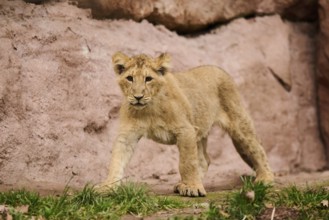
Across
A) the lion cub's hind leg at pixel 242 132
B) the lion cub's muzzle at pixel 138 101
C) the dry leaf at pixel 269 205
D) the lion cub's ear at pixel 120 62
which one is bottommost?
the dry leaf at pixel 269 205

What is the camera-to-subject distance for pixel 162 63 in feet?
26.0

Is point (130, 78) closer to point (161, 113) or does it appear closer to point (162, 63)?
point (162, 63)

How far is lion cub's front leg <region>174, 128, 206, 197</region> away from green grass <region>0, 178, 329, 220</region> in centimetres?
51

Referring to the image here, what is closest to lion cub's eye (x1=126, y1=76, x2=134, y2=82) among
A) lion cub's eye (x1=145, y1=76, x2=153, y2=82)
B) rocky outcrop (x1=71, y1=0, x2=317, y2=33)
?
lion cub's eye (x1=145, y1=76, x2=153, y2=82)

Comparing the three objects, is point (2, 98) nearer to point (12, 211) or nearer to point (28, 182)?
point (28, 182)

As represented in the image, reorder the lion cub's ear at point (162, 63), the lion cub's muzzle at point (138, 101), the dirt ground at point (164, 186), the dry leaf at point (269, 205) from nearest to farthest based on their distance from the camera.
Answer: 1. the dry leaf at point (269, 205)
2. the lion cub's muzzle at point (138, 101)
3. the lion cub's ear at point (162, 63)
4. the dirt ground at point (164, 186)

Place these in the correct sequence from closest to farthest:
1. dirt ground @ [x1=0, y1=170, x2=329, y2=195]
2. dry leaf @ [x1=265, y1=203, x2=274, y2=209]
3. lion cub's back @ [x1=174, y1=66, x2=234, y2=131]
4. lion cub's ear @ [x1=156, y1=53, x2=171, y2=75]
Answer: dry leaf @ [x1=265, y1=203, x2=274, y2=209] < lion cub's ear @ [x1=156, y1=53, x2=171, y2=75] < dirt ground @ [x1=0, y1=170, x2=329, y2=195] < lion cub's back @ [x1=174, y1=66, x2=234, y2=131]

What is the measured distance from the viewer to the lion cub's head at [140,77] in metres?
7.59

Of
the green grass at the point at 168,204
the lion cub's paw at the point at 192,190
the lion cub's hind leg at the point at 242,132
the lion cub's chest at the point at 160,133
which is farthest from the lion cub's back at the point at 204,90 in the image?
the green grass at the point at 168,204

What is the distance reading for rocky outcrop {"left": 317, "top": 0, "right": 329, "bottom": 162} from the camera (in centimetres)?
1323

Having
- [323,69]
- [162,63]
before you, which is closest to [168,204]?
[162,63]

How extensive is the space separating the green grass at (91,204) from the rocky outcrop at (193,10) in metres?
4.71

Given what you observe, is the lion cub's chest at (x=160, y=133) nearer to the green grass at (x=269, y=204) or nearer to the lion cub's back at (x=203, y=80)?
the lion cub's back at (x=203, y=80)

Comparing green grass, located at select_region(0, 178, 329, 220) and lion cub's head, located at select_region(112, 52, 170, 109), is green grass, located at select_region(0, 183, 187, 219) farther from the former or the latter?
lion cub's head, located at select_region(112, 52, 170, 109)
